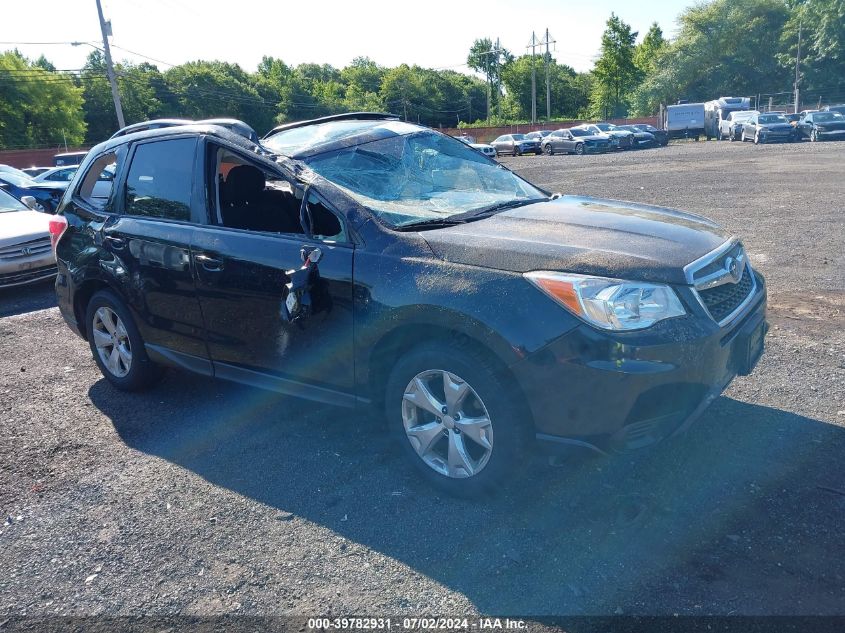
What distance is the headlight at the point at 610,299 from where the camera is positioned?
3010 millimetres

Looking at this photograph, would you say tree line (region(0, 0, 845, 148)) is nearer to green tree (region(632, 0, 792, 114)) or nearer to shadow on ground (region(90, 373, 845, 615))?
green tree (region(632, 0, 792, 114))

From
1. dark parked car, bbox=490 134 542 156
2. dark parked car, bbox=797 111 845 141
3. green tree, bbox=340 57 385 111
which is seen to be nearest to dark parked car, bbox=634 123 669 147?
dark parked car, bbox=490 134 542 156

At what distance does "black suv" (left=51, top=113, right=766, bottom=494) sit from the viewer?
3041mm

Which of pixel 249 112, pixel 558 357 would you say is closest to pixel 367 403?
pixel 558 357

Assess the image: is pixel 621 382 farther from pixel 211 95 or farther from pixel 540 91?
pixel 540 91

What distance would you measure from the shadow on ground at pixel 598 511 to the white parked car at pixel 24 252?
18.0 ft

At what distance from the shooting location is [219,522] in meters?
3.47

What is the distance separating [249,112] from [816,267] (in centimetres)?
7517

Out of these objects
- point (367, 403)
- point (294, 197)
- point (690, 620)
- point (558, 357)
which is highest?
point (294, 197)

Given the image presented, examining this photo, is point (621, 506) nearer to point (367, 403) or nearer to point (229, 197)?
point (367, 403)

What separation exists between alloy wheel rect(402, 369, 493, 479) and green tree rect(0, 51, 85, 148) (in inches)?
2681

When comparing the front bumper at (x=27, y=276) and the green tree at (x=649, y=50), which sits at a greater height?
the green tree at (x=649, y=50)

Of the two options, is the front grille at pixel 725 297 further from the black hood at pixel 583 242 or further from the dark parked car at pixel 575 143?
the dark parked car at pixel 575 143

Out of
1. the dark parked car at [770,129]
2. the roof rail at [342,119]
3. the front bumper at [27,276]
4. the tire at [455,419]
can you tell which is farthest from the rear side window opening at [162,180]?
the dark parked car at [770,129]
